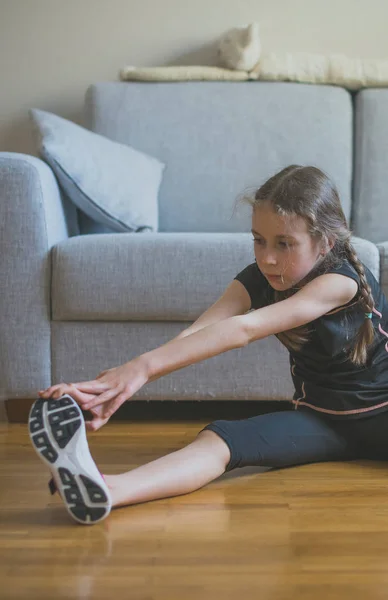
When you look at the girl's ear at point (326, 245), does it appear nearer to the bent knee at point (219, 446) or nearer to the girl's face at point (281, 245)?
the girl's face at point (281, 245)

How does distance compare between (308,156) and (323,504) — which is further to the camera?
(308,156)

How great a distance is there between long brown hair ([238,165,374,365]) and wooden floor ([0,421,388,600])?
263 millimetres

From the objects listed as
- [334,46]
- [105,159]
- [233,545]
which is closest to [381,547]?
[233,545]

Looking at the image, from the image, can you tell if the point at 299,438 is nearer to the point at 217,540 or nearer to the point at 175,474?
the point at 175,474

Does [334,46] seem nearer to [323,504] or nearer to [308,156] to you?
[308,156]

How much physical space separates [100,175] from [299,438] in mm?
1086

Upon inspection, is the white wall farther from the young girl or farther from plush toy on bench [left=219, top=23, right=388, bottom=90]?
the young girl

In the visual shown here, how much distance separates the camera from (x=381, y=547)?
116 cm

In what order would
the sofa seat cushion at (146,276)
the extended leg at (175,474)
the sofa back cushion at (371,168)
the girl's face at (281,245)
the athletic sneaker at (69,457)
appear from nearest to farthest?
the athletic sneaker at (69,457) < the extended leg at (175,474) < the girl's face at (281,245) < the sofa seat cushion at (146,276) < the sofa back cushion at (371,168)

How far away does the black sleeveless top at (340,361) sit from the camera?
1538 millimetres

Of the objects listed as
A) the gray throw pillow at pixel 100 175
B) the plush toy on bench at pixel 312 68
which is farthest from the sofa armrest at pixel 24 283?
the plush toy on bench at pixel 312 68

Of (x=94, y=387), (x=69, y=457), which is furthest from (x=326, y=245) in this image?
(x=69, y=457)

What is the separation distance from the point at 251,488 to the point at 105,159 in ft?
4.07

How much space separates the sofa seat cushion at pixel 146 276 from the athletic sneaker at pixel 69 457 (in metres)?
0.75
